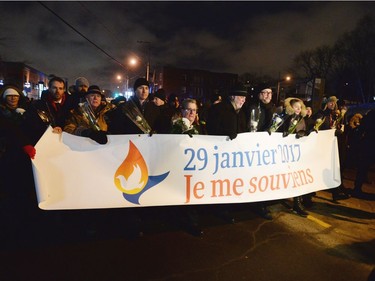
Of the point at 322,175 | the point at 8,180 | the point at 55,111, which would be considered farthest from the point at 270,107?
the point at 8,180

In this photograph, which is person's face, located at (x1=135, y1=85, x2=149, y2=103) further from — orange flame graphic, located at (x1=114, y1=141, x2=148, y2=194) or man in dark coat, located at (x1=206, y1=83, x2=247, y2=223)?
man in dark coat, located at (x1=206, y1=83, x2=247, y2=223)

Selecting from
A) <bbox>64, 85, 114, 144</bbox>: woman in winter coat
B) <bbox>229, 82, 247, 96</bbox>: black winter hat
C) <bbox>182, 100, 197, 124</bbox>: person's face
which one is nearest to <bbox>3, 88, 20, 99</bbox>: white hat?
<bbox>64, 85, 114, 144</bbox>: woman in winter coat

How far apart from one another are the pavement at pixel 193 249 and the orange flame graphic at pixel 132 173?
0.72 metres

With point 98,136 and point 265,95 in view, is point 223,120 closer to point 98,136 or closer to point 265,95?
point 265,95

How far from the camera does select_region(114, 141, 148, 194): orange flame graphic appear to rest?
136 inches

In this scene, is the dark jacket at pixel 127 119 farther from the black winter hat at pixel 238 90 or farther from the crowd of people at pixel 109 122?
the black winter hat at pixel 238 90

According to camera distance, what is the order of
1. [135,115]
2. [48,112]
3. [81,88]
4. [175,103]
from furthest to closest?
[175,103] → [81,88] → [48,112] → [135,115]

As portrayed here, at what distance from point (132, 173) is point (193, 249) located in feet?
3.89

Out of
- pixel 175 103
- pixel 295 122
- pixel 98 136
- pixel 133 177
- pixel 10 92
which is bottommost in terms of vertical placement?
pixel 133 177

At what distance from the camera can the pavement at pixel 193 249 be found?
2988 millimetres

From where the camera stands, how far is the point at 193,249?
3.49 metres

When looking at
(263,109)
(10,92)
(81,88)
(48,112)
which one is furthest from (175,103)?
(10,92)

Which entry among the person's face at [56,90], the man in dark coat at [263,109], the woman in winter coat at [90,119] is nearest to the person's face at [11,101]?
the person's face at [56,90]

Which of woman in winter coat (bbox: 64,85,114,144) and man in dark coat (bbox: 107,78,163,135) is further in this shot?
man in dark coat (bbox: 107,78,163,135)
